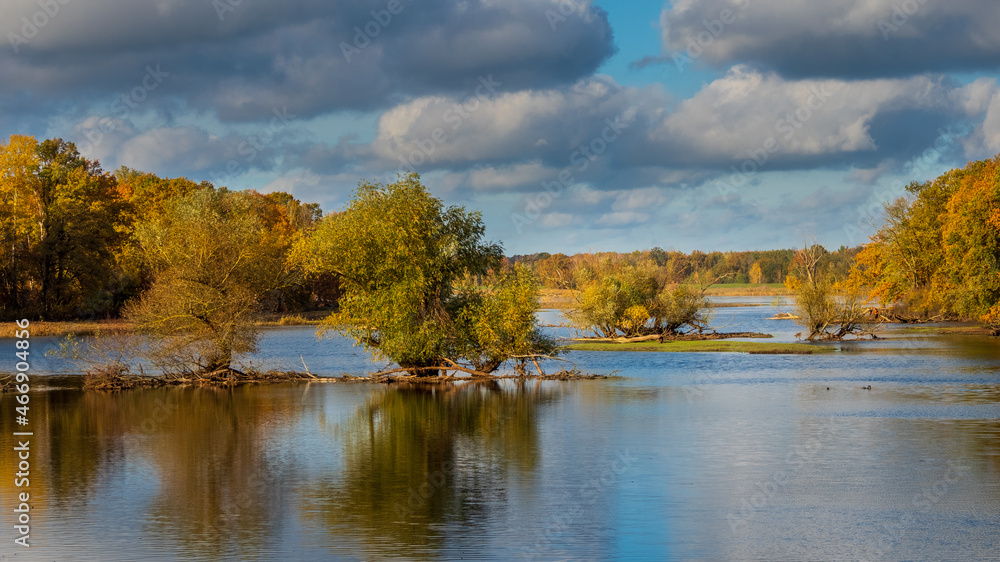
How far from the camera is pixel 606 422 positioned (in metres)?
27.7

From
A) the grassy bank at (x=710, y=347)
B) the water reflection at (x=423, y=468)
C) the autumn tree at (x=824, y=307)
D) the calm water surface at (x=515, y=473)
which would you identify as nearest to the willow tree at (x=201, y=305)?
the calm water surface at (x=515, y=473)

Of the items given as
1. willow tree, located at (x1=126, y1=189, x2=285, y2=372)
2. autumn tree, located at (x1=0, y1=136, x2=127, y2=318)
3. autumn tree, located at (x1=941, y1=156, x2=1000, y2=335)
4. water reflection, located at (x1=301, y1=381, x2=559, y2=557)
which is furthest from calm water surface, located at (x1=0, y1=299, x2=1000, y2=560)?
autumn tree, located at (x1=0, y1=136, x2=127, y2=318)

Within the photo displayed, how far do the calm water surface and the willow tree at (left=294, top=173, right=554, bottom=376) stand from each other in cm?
271

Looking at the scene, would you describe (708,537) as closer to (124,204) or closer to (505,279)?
(505,279)

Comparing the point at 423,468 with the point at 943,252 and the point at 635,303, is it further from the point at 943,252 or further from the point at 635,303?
the point at 943,252

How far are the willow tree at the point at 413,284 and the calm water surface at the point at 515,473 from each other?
271 cm

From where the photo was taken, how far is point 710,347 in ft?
188

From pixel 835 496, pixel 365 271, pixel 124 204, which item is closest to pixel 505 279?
pixel 365 271

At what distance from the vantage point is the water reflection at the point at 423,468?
1563 centimetres

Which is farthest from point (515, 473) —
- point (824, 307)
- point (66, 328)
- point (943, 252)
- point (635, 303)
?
point (943, 252)

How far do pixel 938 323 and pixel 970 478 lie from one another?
7689 centimetres

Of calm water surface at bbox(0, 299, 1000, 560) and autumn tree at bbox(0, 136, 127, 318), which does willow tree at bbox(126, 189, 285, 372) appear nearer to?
calm water surface at bbox(0, 299, 1000, 560)

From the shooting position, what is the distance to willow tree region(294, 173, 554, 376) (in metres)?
37.2

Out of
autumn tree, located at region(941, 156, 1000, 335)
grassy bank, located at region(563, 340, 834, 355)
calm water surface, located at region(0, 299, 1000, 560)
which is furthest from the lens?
autumn tree, located at region(941, 156, 1000, 335)
